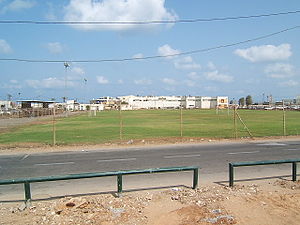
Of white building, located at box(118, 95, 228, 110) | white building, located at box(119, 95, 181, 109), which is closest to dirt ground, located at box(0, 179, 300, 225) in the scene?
white building, located at box(118, 95, 228, 110)

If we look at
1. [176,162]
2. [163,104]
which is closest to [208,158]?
[176,162]

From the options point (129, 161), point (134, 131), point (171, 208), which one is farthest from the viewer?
point (134, 131)

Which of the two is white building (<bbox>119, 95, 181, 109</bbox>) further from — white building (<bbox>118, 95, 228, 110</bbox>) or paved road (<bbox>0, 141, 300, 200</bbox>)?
paved road (<bbox>0, 141, 300, 200</bbox>)

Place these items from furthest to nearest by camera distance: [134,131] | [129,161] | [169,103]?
[169,103] → [134,131] → [129,161]

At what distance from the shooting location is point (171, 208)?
5492 millimetres

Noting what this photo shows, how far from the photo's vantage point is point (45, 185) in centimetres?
767

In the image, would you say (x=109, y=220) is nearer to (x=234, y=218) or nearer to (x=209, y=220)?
(x=209, y=220)

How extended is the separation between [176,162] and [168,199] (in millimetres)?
4809

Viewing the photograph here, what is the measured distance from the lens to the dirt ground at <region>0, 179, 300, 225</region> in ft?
16.1

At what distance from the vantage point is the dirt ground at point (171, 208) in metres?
4.89

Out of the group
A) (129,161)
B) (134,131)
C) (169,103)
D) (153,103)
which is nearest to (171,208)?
(129,161)

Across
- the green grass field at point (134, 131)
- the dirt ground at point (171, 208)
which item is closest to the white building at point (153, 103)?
the green grass field at point (134, 131)

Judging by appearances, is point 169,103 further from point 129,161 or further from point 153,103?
point 129,161

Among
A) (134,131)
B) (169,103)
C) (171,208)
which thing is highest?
(169,103)
